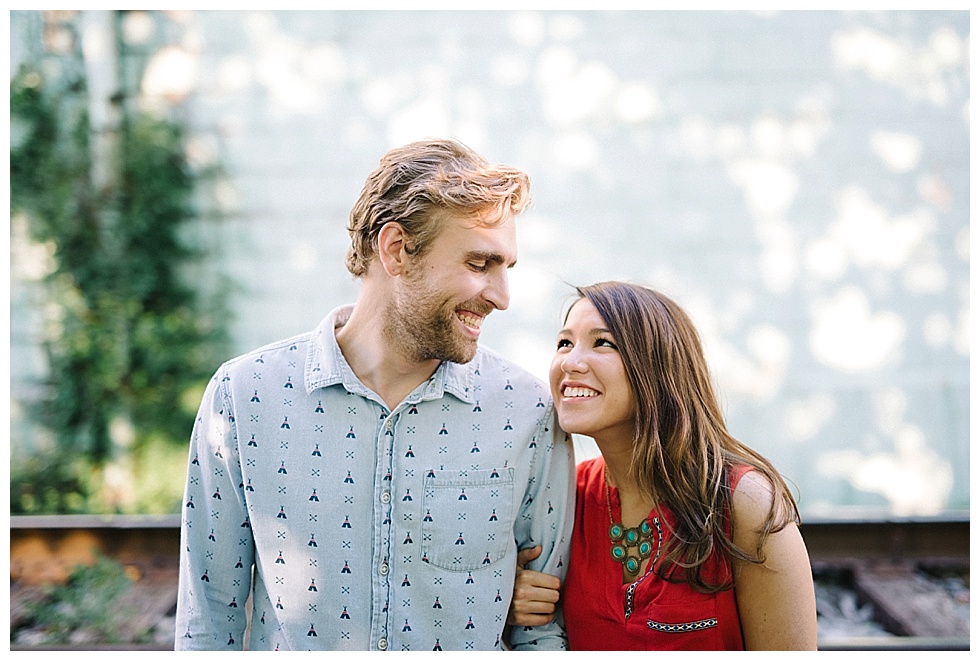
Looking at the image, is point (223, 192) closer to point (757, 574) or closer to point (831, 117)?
point (831, 117)

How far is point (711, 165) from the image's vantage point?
489 cm

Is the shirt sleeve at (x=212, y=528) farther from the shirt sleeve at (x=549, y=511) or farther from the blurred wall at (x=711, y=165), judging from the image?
the blurred wall at (x=711, y=165)

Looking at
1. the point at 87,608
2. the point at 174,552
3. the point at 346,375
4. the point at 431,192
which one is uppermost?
the point at 431,192

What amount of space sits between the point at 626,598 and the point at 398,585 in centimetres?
56

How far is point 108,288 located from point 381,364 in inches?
131

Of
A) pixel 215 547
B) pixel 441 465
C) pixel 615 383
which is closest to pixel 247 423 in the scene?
pixel 215 547

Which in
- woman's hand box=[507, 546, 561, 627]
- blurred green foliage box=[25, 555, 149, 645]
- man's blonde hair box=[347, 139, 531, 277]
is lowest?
blurred green foliage box=[25, 555, 149, 645]

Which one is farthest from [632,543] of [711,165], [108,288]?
[108,288]

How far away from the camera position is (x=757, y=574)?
1994 mm

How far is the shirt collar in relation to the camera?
83.4 inches

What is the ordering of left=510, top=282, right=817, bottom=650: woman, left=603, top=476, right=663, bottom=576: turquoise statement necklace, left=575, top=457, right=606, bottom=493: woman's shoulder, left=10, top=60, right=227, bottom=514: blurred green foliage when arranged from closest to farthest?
left=510, top=282, right=817, bottom=650: woman → left=603, top=476, right=663, bottom=576: turquoise statement necklace → left=575, top=457, right=606, bottom=493: woman's shoulder → left=10, top=60, right=227, bottom=514: blurred green foliage

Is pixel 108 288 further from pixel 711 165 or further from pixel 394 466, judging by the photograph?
pixel 711 165

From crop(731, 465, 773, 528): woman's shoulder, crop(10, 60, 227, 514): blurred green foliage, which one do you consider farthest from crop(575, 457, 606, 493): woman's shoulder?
crop(10, 60, 227, 514): blurred green foliage

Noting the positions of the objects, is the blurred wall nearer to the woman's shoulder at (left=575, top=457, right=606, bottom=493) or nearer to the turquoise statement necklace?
the woman's shoulder at (left=575, top=457, right=606, bottom=493)
